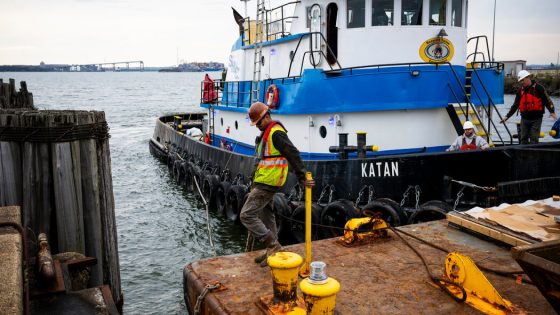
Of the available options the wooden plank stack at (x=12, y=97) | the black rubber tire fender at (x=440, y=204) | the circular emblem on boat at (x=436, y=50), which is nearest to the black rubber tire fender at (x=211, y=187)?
the wooden plank stack at (x=12, y=97)

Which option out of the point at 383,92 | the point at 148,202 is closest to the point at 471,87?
the point at 383,92

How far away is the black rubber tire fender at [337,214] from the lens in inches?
300

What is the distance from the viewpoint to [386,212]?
7223 mm

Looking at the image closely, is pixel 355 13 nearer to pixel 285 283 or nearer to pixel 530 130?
pixel 530 130

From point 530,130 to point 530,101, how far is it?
21.9 inches

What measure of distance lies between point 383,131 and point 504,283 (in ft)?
16.6

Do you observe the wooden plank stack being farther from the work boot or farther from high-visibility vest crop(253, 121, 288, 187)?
the work boot

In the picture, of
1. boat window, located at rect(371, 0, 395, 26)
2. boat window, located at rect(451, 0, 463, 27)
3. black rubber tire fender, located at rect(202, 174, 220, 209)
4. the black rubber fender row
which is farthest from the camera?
black rubber tire fender, located at rect(202, 174, 220, 209)

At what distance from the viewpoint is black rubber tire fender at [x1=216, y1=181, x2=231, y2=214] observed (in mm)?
11045

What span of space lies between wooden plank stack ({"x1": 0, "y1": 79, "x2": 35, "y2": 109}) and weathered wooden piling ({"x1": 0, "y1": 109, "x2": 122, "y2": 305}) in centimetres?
530

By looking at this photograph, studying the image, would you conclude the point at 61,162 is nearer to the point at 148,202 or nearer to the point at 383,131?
the point at 383,131

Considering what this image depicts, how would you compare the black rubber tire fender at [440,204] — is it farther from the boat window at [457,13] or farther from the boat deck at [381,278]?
the boat window at [457,13]

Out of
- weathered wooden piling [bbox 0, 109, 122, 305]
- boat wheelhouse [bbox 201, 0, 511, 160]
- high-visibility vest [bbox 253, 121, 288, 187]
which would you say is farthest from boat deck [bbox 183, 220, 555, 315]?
boat wheelhouse [bbox 201, 0, 511, 160]

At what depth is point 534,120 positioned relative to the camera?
8.72 metres
